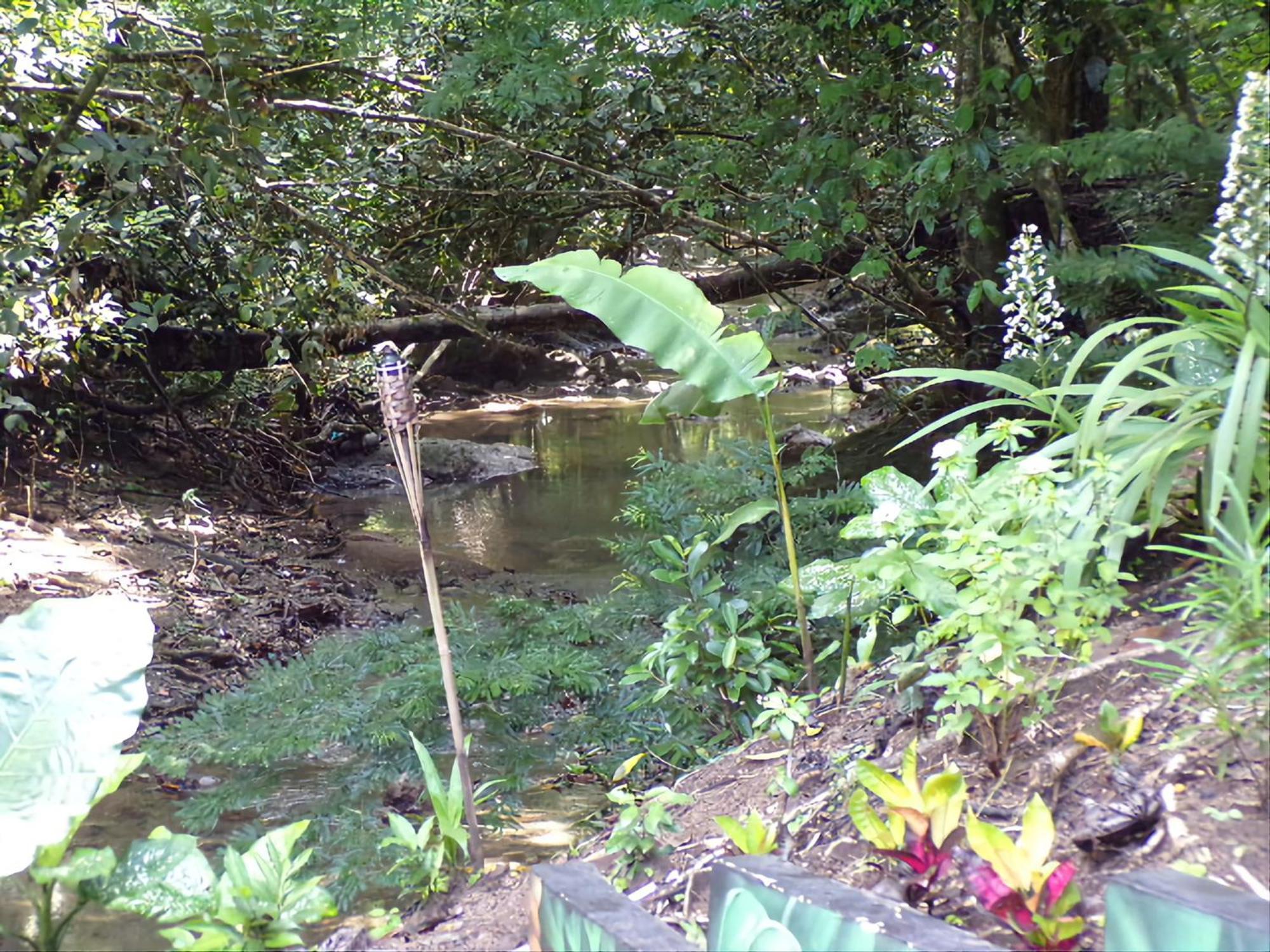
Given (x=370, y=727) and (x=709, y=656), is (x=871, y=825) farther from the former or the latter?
(x=370, y=727)

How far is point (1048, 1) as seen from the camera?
4.61 m

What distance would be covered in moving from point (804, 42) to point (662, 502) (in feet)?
8.42

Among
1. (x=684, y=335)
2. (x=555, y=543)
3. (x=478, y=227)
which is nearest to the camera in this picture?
(x=684, y=335)

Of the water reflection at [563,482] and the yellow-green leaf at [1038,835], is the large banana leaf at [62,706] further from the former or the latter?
the water reflection at [563,482]

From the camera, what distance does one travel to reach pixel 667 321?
3.25 meters

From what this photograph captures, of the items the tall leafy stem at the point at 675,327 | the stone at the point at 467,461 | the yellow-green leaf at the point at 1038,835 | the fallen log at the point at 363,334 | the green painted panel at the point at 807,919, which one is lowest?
the green painted panel at the point at 807,919

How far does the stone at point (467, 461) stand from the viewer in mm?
11000

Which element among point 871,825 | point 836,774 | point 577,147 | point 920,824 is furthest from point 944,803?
point 577,147

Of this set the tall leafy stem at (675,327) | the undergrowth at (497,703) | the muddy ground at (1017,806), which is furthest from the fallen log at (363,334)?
the muddy ground at (1017,806)

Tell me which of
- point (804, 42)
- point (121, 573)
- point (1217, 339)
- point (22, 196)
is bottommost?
point (121, 573)

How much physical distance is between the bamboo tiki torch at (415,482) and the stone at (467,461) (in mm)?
8402

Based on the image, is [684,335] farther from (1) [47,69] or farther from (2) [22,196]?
(2) [22,196]

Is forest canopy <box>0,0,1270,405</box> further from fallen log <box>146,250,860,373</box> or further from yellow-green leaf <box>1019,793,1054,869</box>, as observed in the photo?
yellow-green leaf <box>1019,793,1054,869</box>

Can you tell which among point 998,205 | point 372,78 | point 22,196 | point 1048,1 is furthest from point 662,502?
point 22,196
